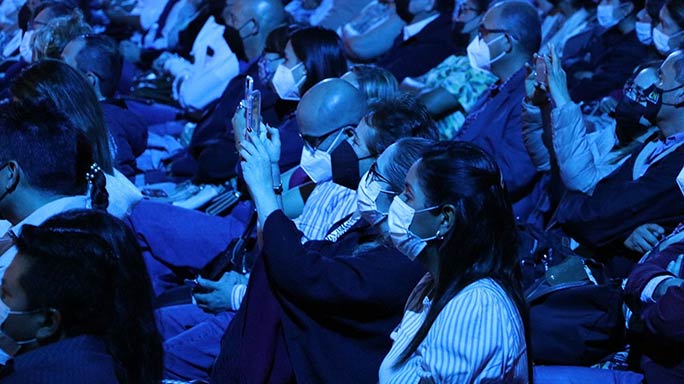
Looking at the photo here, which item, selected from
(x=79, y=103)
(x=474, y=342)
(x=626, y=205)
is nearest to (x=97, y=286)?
(x=474, y=342)

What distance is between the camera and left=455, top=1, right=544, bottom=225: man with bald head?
514cm

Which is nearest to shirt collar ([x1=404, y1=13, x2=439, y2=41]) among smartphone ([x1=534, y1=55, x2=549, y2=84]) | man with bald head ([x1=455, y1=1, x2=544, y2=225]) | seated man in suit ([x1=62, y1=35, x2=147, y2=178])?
man with bald head ([x1=455, y1=1, x2=544, y2=225])

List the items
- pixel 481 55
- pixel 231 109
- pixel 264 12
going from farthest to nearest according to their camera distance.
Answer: pixel 264 12 → pixel 231 109 → pixel 481 55

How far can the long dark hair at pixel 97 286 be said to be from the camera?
2.61m

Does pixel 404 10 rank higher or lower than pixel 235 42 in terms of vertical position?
lower

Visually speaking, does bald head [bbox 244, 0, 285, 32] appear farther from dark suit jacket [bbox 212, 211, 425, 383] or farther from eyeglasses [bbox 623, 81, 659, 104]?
dark suit jacket [bbox 212, 211, 425, 383]

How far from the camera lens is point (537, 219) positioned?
5016mm

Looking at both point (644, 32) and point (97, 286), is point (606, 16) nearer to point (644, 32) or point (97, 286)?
point (644, 32)

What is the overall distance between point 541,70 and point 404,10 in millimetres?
3091

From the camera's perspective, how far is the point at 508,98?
536 cm

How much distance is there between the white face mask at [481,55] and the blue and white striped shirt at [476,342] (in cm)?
292

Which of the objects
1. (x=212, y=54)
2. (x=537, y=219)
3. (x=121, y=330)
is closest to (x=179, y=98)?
(x=212, y=54)

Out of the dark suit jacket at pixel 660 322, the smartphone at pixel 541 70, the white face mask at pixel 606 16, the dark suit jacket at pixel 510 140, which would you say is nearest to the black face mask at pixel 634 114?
the smartphone at pixel 541 70

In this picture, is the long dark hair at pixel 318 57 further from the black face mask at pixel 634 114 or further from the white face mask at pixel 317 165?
the black face mask at pixel 634 114
